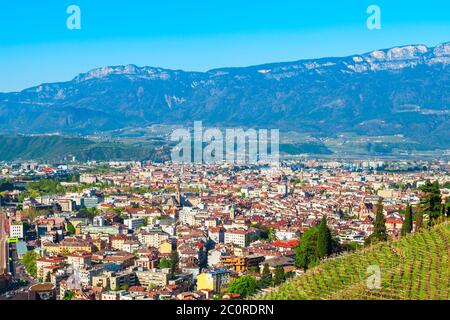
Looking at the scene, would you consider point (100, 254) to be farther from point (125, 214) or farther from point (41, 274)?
point (125, 214)

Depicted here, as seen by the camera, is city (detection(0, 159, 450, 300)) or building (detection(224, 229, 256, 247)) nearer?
city (detection(0, 159, 450, 300))

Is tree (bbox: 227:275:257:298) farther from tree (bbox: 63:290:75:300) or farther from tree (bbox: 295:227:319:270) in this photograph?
tree (bbox: 63:290:75:300)

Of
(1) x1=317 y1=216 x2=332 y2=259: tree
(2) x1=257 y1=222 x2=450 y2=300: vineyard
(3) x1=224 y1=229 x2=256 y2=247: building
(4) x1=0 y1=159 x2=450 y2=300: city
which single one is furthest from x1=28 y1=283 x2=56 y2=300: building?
(3) x1=224 y1=229 x2=256 y2=247: building

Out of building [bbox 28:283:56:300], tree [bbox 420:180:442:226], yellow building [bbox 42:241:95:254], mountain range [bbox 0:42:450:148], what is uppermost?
mountain range [bbox 0:42:450:148]

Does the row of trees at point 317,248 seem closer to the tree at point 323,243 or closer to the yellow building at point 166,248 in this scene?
the tree at point 323,243

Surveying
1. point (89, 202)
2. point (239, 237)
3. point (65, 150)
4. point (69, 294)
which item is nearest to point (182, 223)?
point (239, 237)

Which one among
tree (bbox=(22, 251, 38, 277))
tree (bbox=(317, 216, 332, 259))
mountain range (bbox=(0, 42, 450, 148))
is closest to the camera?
tree (bbox=(317, 216, 332, 259))

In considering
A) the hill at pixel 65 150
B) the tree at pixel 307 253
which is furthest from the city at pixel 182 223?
the hill at pixel 65 150
